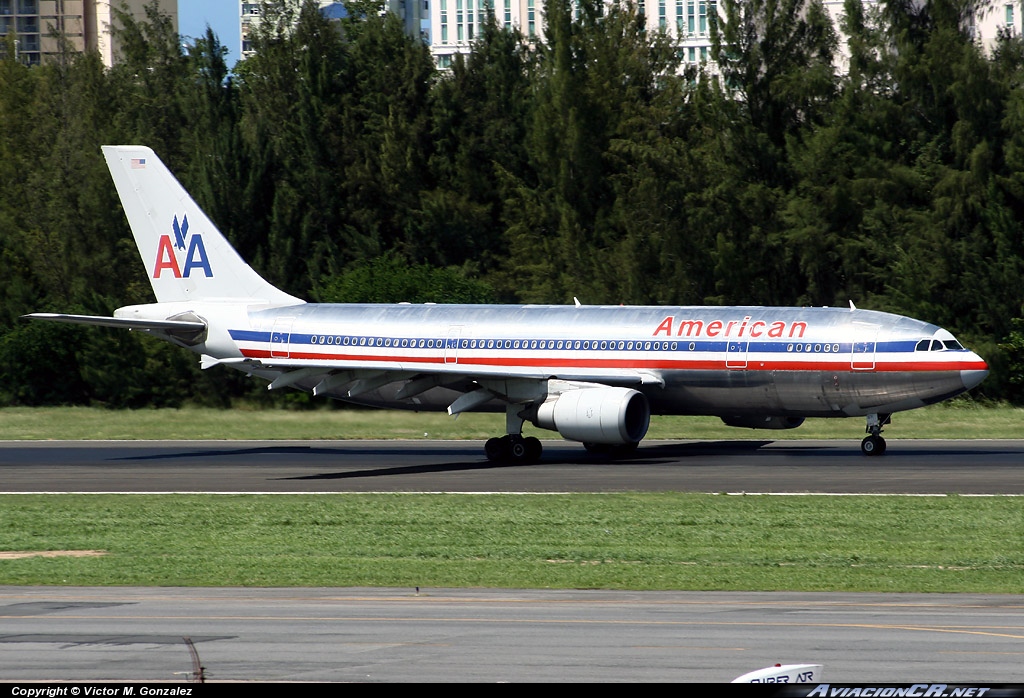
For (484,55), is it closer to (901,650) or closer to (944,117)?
(944,117)

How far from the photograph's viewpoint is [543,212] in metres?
71.9

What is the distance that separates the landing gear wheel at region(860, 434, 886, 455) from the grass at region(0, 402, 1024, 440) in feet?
24.6

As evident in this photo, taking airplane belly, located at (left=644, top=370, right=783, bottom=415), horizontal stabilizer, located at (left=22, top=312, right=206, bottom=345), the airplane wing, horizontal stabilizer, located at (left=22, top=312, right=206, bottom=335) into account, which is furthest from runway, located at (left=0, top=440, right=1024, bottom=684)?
horizontal stabilizer, located at (left=22, top=312, right=206, bottom=345)

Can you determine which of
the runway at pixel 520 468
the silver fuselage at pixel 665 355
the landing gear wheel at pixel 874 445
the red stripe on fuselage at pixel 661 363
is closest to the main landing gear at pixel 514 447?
the runway at pixel 520 468

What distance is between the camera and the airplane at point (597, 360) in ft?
111

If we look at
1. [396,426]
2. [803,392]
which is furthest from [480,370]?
[396,426]

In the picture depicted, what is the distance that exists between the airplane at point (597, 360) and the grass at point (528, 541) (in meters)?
7.21

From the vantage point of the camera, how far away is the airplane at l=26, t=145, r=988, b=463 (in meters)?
33.8

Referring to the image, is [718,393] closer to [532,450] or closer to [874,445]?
[874,445]

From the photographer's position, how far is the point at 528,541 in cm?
2158

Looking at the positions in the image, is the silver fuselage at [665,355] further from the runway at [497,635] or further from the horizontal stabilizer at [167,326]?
the runway at [497,635]

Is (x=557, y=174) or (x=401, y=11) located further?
(x=401, y=11)

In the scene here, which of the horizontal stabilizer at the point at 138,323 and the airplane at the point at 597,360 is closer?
the airplane at the point at 597,360

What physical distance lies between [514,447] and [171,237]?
14.0 meters
